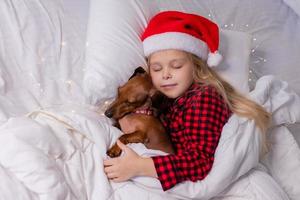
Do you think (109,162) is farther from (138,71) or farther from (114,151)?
(138,71)

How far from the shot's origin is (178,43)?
1.51 metres

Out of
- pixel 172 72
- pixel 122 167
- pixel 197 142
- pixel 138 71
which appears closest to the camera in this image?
pixel 122 167

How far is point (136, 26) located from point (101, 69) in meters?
0.27

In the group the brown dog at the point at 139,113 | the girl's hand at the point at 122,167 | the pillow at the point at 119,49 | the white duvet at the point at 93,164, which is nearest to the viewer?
the white duvet at the point at 93,164

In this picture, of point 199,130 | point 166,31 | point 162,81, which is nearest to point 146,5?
point 166,31

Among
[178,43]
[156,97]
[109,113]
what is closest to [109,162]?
[109,113]

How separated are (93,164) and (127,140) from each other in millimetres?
177

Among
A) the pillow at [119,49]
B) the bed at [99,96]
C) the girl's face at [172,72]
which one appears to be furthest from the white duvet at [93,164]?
the girl's face at [172,72]

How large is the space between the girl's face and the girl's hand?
12.2 inches

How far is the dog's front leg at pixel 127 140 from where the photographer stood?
54.2 inches

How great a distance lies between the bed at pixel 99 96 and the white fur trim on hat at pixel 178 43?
150 mm

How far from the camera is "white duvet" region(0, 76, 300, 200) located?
114 centimetres

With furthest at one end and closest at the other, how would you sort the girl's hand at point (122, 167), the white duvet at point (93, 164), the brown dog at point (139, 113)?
the brown dog at point (139, 113), the girl's hand at point (122, 167), the white duvet at point (93, 164)

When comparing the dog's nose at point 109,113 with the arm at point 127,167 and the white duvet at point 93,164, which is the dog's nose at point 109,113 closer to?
the white duvet at point 93,164
